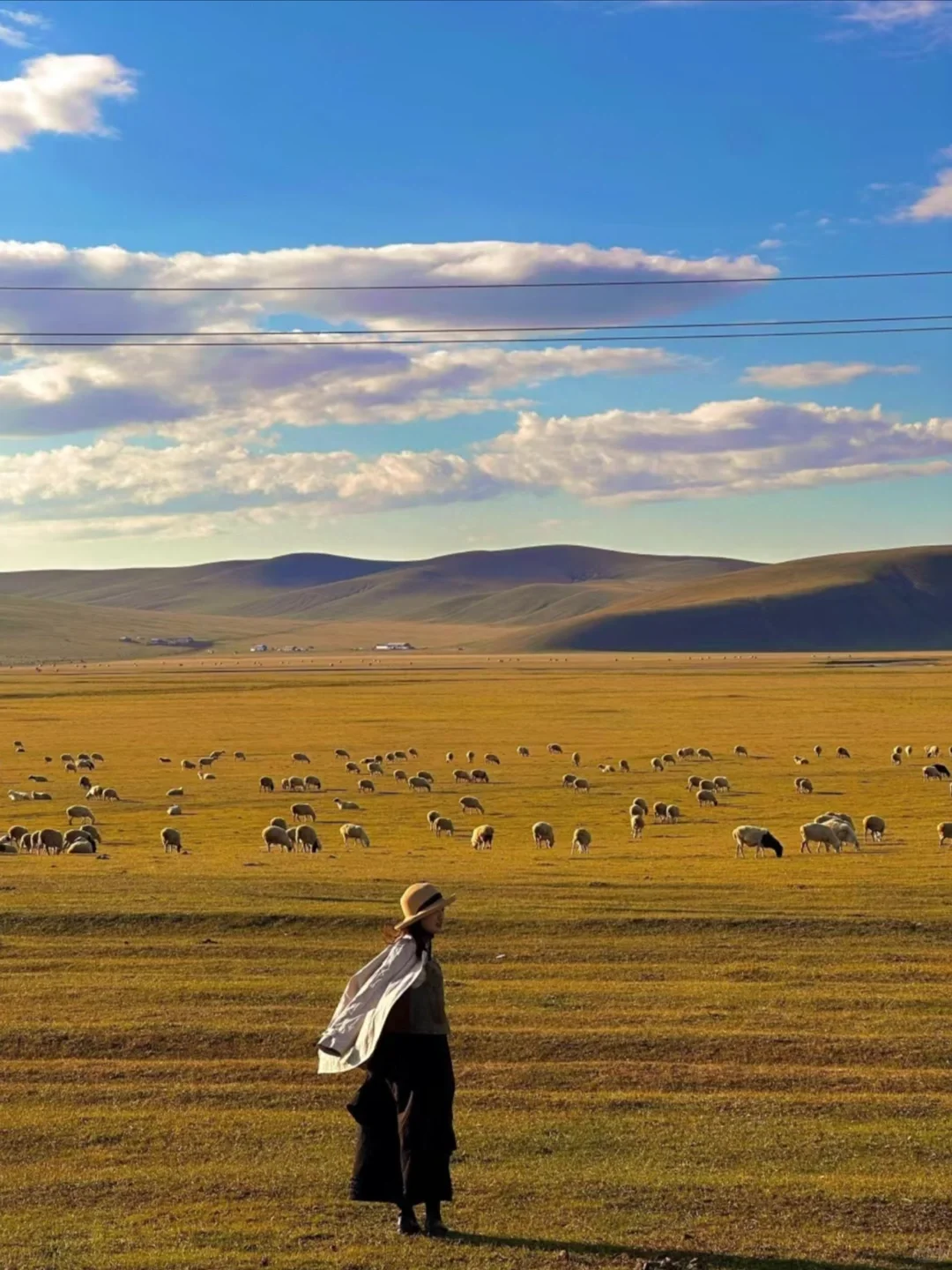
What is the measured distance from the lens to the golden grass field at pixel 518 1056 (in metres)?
9.76

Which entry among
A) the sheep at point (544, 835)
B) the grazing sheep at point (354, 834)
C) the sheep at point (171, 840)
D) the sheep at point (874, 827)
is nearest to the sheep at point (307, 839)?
the grazing sheep at point (354, 834)

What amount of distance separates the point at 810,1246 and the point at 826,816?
28536mm

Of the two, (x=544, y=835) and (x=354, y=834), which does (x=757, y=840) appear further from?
(x=354, y=834)

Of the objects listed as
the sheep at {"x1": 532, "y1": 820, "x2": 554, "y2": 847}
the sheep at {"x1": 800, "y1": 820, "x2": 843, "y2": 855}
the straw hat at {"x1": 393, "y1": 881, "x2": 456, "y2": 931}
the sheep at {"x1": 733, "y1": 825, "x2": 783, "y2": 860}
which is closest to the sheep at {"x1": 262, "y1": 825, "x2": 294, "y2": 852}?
the sheep at {"x1": 532, "y1": 820, "x2": 554, "y2": 847}

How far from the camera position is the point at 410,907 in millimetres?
9891

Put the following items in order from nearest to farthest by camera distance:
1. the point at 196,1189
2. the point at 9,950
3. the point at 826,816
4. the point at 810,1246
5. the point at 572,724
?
1. the point at 810,1246
2. the point at 196,1189
3. the point at 9,950
4. the point at 826,816
5. the point at 572,724

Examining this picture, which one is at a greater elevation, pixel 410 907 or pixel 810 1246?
pixel 410 907

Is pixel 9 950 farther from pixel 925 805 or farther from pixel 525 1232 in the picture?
pixel 925 805

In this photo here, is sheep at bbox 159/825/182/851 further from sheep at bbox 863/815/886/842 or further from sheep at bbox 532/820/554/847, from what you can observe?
sheep at bbox 863/815/886/842

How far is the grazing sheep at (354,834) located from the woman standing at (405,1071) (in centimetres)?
2900

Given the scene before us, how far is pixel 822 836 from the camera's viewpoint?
35.1m

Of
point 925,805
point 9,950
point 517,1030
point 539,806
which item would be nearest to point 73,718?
point 539,806

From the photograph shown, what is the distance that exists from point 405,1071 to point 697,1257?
2315 millimetres

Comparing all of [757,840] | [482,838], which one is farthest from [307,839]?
[757,840]
